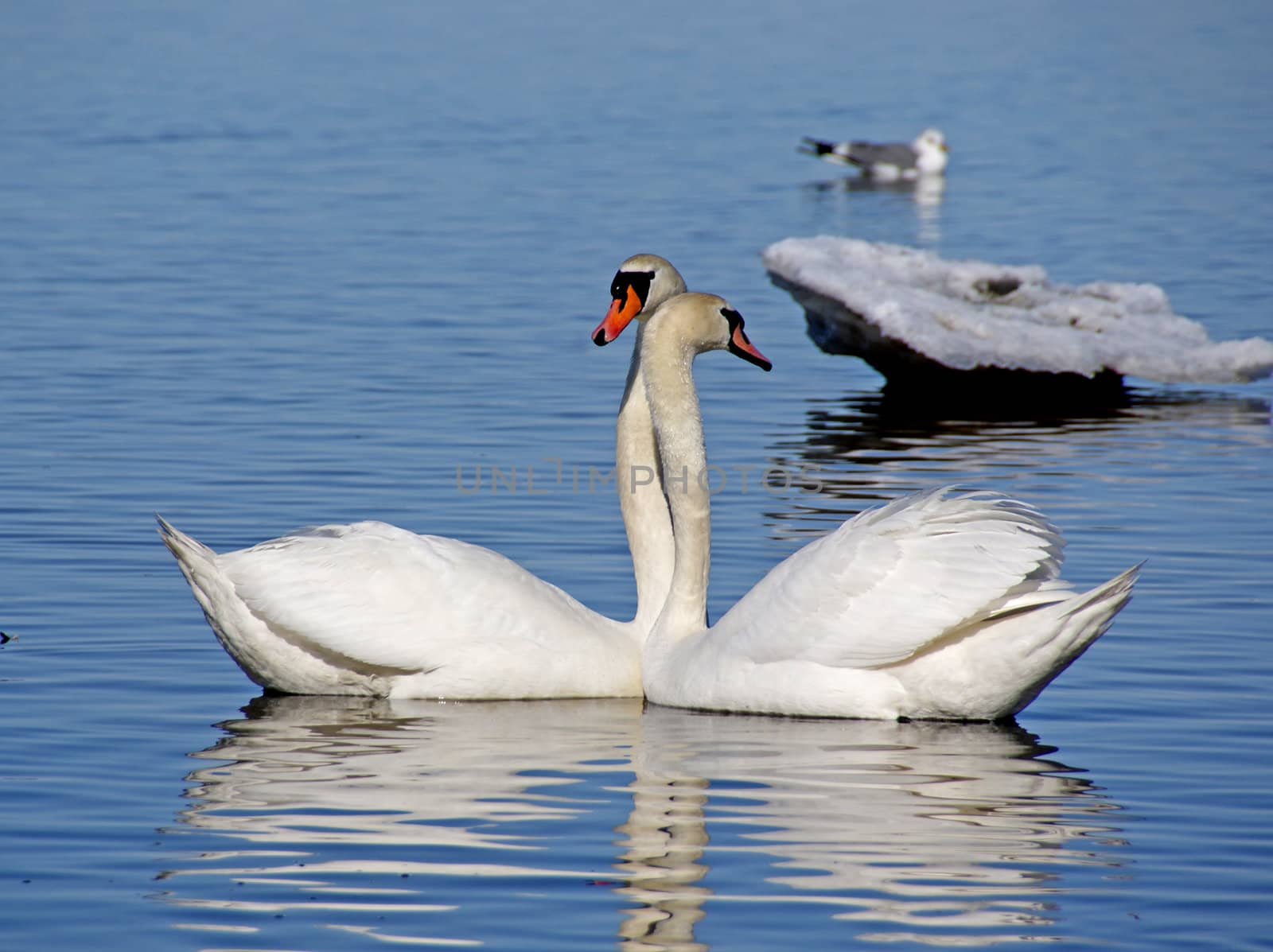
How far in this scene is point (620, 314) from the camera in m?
8.84

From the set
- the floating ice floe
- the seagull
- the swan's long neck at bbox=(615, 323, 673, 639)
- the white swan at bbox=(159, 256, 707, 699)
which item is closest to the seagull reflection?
the seagull

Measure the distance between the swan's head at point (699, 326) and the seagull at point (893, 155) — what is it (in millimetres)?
24204

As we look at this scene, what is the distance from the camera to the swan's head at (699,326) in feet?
27.6

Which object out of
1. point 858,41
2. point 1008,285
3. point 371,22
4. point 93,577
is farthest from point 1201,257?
point 371,22

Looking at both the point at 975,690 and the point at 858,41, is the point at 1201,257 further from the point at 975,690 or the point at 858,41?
the point at 858,41

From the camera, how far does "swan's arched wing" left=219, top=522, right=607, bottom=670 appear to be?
7.88 m

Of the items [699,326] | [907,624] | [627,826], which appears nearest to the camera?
[627,826]

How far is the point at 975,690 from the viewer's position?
298 inches

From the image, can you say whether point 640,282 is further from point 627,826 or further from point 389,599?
point 627,826

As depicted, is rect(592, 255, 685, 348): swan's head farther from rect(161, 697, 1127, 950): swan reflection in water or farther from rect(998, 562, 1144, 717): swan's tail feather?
rect(998, 562, 1144, 717): swan's tail feather

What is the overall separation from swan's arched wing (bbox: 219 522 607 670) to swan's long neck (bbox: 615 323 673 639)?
67cm

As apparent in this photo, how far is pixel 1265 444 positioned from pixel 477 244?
10.9m

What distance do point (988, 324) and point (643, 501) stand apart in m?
7.04

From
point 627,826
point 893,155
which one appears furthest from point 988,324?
point 893,155
